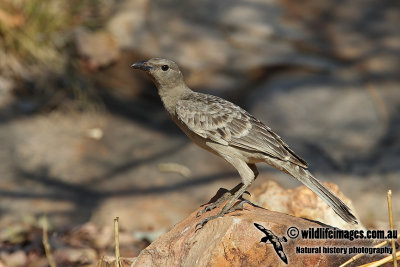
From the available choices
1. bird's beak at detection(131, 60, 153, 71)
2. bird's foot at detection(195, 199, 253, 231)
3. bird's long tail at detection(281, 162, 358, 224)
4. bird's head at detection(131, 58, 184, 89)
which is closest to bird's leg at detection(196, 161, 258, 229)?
bird's foot at detection(195, 199, 253, 231)

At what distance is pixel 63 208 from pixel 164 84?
3.01 m

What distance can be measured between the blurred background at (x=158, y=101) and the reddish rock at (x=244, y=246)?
251cm

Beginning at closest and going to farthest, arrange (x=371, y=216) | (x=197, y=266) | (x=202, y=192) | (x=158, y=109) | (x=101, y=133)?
1. (x=197, y=266)
2. (x=371, y=216)
3. (x=202, y=192)
4. (x=101, y=133)
5. (x=158, y=109)

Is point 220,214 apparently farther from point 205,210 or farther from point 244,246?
point 244,246

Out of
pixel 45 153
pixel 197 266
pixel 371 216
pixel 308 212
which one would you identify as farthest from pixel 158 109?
pixel 197 266

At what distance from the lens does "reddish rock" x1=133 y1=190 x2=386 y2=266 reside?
3.46 metres

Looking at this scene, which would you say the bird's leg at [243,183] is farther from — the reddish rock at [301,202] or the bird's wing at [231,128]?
the reddish rock at [301,202]

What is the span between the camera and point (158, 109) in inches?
365

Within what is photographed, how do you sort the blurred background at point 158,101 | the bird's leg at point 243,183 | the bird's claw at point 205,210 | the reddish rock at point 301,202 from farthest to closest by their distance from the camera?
the blurred background at point 158,101 < the reddish rock at point 301,202 < the bird's claw at point 205,210 < the bird's leg at point 243,183

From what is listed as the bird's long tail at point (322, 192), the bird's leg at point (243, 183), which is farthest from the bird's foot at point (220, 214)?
the bird's long tail at point (322, 192)

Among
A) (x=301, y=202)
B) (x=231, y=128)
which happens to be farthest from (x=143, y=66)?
(x=301, y=202)

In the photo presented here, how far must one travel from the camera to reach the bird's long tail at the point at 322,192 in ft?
12.9

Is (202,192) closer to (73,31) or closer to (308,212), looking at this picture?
(308,212)

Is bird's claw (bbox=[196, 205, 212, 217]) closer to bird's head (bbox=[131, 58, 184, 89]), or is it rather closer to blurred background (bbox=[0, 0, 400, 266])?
bird's head (bbox=[131, 58, 184, 89])
